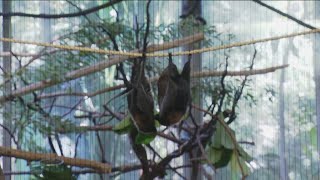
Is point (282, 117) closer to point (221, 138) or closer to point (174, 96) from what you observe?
point (221, 138)

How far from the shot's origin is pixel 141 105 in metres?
1.58

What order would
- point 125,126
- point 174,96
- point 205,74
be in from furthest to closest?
point 205,74
point 125,126
point 174,96

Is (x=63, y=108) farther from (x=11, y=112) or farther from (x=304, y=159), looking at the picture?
(x=304, y=159)

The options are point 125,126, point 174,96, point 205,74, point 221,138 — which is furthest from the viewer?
point 205,74

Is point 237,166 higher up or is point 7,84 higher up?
point 7,84

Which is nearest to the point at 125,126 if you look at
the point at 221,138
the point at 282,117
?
the point at 221,138

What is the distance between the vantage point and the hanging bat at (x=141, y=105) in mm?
1584

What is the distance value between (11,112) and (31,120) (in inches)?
3.7

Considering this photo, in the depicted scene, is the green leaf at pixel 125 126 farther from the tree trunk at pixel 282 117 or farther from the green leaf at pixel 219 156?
the tree trunk at pixel 282 117

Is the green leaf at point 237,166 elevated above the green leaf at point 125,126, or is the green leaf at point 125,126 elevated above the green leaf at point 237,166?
the green leaf at point 125,126

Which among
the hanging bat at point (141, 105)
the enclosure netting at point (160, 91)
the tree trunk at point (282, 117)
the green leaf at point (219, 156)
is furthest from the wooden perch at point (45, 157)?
the tree trunk at point (282, 117)

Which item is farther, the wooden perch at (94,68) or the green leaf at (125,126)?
the wooden perch at (94,68)

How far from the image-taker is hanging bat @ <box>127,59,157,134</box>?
1.58 metres

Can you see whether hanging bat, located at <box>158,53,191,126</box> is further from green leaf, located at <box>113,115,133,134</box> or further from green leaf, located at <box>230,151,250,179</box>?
green leaf, located at <box>230,151,250,179</box>
